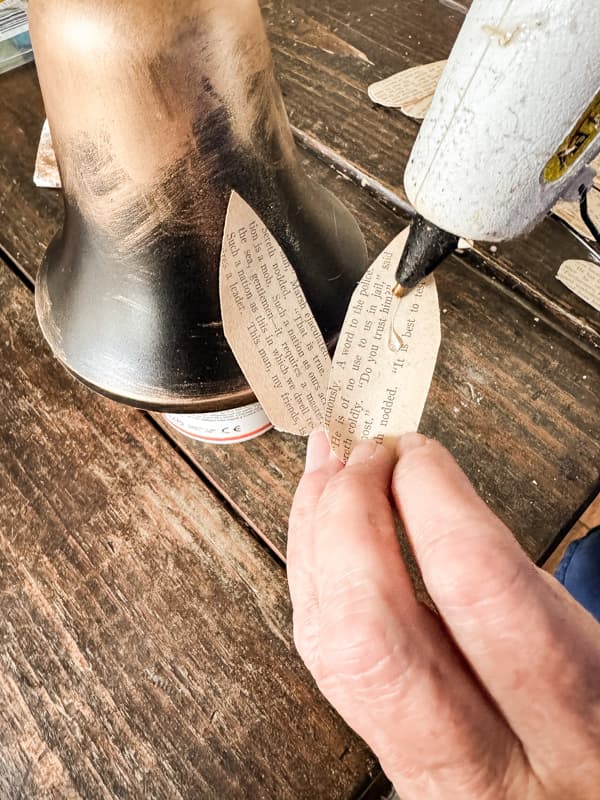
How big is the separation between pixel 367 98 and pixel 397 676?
2.27 ft

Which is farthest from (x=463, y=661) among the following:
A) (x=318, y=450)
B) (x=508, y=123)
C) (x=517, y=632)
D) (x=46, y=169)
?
(x=46, y=169)

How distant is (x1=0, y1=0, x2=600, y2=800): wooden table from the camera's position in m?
0.42

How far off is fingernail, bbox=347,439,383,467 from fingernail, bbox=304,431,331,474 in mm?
22

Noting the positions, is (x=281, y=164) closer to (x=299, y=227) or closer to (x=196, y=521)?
(x=299, y=227)

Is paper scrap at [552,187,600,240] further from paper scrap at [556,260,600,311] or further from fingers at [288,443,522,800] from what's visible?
fingers at [288,443,522,800]

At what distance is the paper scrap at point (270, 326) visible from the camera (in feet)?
1.09

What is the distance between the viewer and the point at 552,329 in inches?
23.1

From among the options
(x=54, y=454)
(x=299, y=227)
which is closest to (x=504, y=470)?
(x=299, y=227)

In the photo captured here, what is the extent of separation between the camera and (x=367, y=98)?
0.76 m

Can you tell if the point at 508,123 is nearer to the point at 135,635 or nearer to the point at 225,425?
the point at 225,425

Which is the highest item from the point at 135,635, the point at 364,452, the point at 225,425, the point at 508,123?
the point at 508,123

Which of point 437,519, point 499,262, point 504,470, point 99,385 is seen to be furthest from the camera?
point 499,262

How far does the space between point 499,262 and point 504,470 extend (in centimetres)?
23

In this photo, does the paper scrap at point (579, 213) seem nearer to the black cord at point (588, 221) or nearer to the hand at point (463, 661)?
the black cord at point (588, 221)
